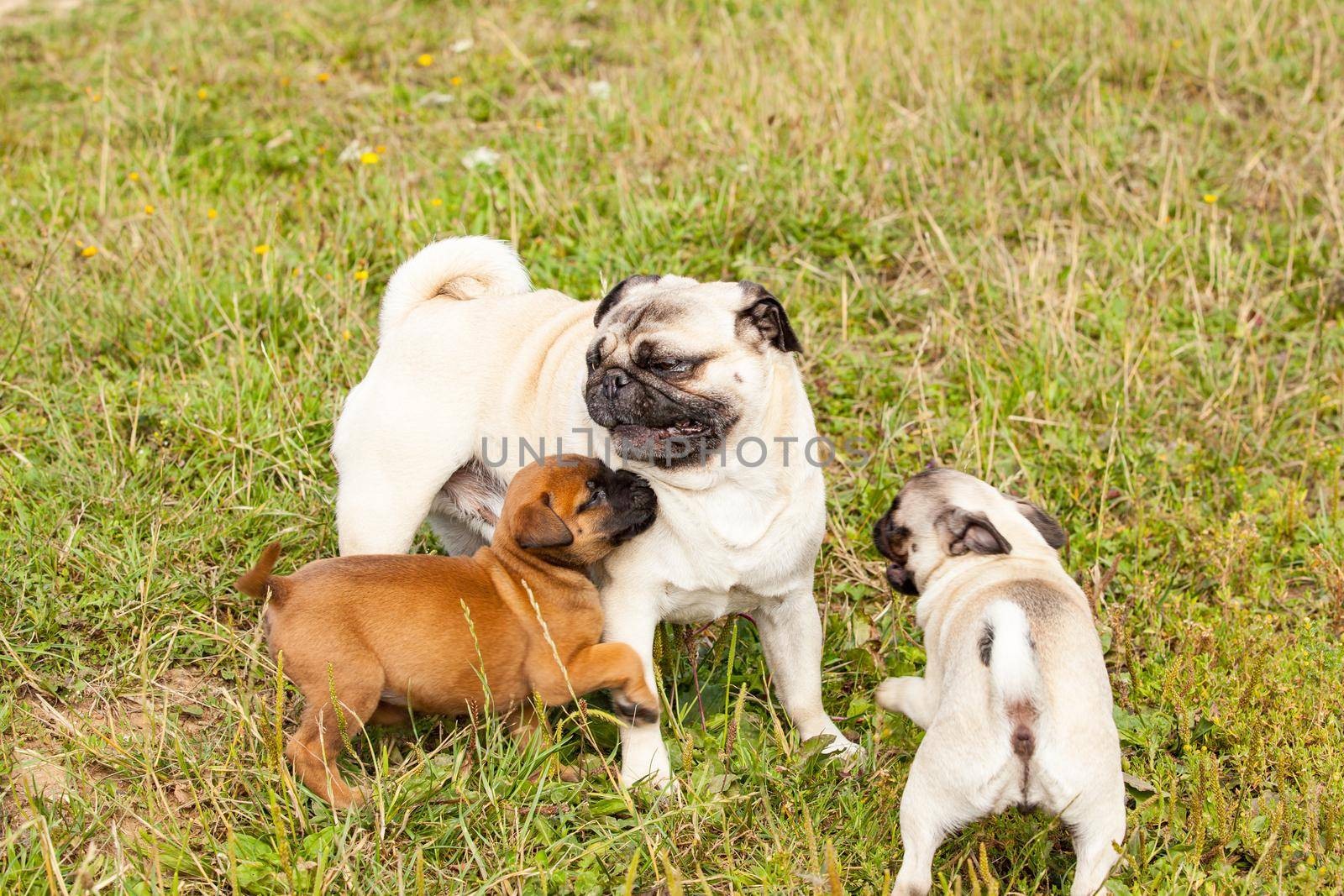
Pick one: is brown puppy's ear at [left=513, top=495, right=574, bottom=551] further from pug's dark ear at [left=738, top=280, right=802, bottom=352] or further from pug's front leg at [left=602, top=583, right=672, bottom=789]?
pug's dark ear at [left=738, top=280, right=802, bottom=352]

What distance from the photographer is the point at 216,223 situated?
6.72 metres

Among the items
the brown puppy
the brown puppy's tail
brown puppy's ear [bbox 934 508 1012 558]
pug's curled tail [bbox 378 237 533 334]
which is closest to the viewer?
the brown puppy's tail

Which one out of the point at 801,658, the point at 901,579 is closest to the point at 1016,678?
the point at 901,579

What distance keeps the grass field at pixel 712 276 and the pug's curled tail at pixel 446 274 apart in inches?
35.9

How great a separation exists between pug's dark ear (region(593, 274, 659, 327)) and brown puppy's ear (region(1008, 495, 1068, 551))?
164 centimetres

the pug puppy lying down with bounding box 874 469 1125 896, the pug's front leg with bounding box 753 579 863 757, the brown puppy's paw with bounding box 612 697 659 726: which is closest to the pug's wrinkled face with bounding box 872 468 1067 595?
the pug puppy lying down with bounding box 874 469 1125 896

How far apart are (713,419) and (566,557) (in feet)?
2.31

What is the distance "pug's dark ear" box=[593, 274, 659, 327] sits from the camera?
445 centimetres

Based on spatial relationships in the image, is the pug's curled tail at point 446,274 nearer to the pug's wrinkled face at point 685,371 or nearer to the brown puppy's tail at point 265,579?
the pug's wrinkled face at point 685,371

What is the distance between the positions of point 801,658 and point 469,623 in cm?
127

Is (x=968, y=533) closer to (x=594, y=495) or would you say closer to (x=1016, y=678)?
(x=1016, y=678)

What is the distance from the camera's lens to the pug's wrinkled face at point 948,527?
4105 millimetres

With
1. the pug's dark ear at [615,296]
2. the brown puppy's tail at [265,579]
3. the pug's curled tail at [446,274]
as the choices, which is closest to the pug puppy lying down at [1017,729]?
the pug's dark ear at [615,296]

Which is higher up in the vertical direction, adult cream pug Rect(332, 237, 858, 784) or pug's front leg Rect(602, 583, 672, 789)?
adult cream pug Rect(332, 237, 858, 784)
